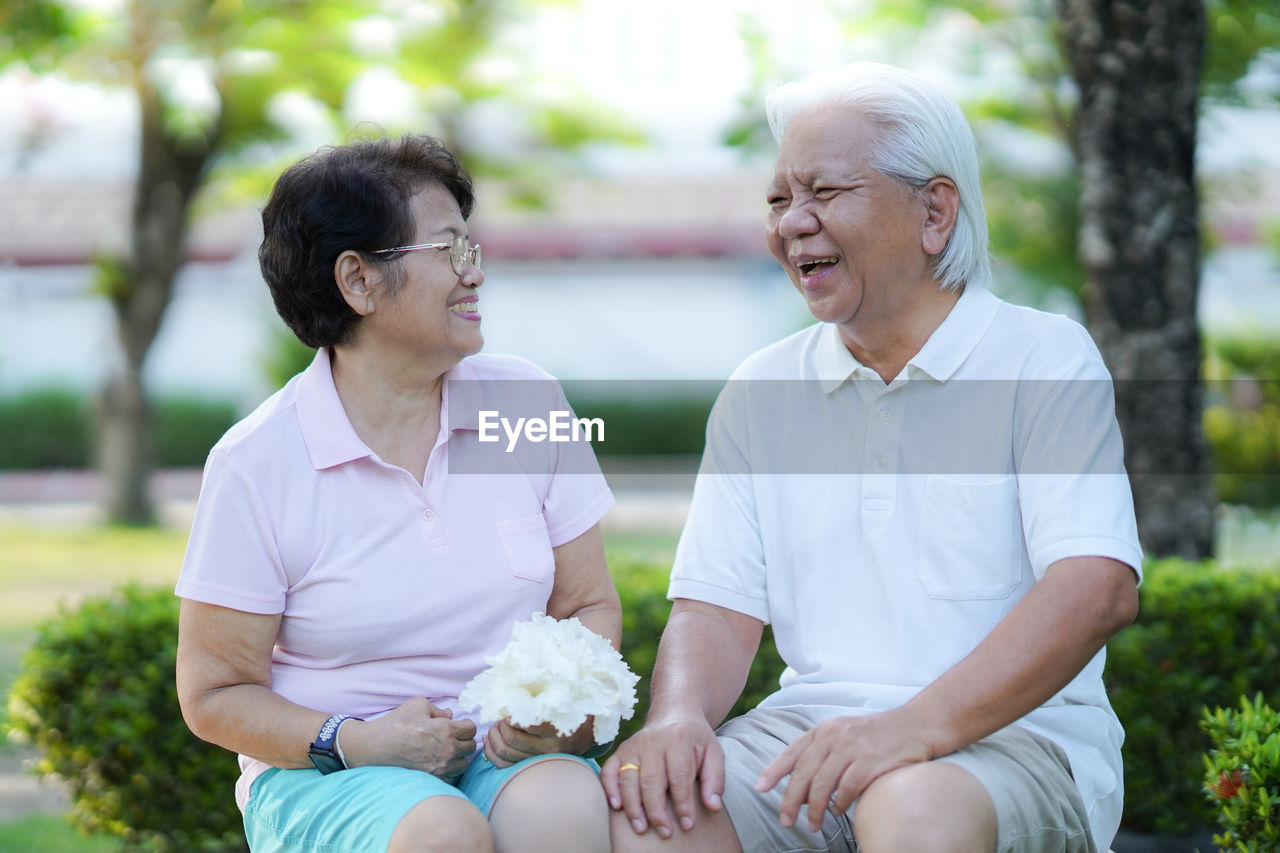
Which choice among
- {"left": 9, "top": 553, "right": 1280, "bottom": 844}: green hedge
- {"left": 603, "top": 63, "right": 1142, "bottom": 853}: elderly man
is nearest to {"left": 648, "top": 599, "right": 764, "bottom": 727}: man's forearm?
{"left": 603, "top": 63, "right": 1142, "bottom": 853}: elderly man

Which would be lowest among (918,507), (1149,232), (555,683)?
(555,683)

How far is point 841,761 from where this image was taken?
1.97 meters

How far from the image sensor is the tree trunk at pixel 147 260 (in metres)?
12.2

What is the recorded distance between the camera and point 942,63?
985 cm

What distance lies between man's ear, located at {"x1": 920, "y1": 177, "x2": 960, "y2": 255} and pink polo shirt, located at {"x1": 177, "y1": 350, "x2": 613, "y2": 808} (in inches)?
33.8

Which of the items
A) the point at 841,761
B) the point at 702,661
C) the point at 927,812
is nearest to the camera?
the point at 927,812

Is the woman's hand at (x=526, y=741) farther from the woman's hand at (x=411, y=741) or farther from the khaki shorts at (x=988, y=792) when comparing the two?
the khaki shorts at (x=988, y=792)

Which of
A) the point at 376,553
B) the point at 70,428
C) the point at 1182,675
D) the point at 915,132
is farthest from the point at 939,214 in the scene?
the point at 70,428

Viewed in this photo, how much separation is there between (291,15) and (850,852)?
10.5m

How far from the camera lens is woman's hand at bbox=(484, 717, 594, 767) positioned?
209 centimetres

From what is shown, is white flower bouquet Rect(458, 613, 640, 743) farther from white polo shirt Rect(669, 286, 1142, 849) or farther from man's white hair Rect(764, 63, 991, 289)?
man's white hair Rect(764, 63, 991, 289)

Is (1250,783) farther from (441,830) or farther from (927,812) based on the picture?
(441,830)

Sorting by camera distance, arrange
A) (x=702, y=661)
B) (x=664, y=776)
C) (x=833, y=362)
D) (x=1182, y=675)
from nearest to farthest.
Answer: (x=664, y=776) < (x=702, y=661) < (x=833, y=362) < (x=1182, y=675)

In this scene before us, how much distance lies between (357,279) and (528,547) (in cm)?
57
